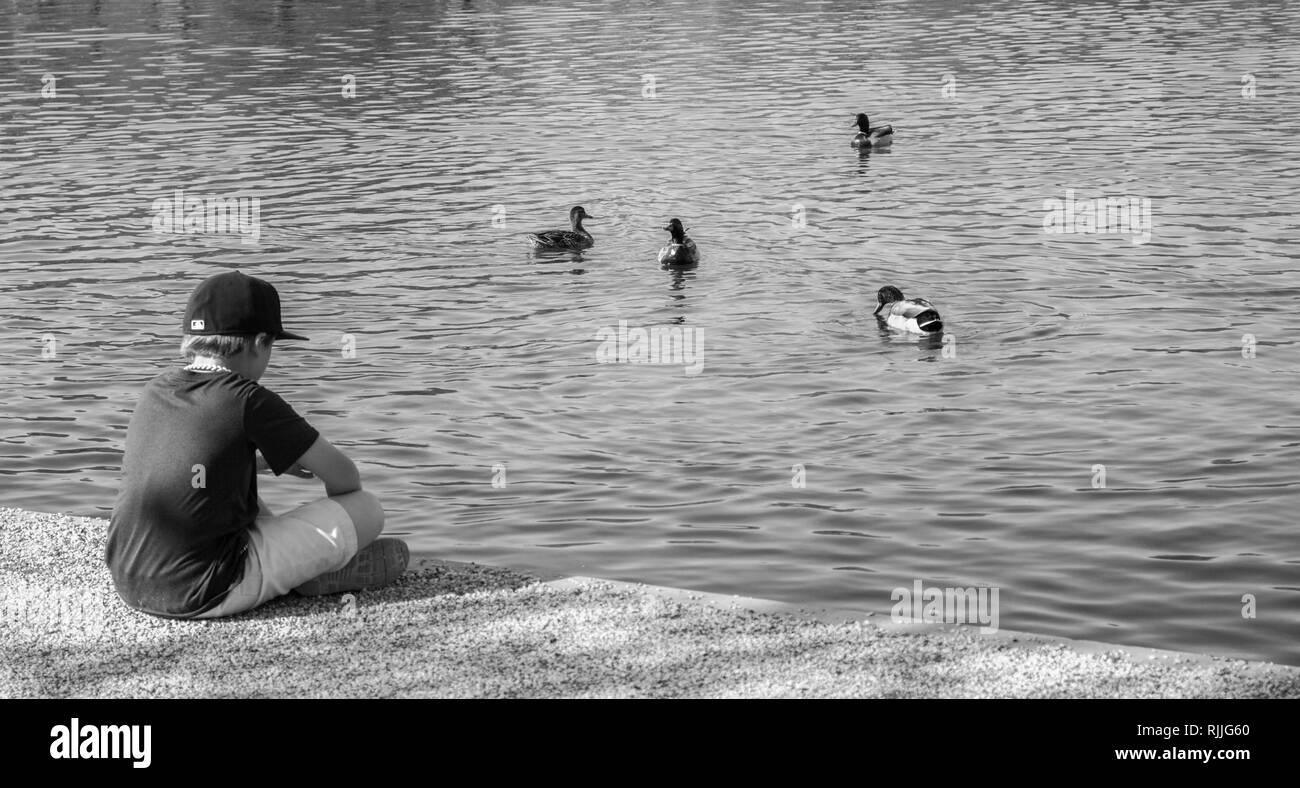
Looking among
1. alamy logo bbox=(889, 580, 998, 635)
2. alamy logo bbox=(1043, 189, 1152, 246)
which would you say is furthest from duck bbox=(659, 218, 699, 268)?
alamy logo bbox=(889, 580, 998, 635)

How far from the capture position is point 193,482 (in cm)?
837

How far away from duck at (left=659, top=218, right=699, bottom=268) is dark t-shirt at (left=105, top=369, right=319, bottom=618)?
12471mm

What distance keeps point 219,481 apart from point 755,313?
35.8 ft

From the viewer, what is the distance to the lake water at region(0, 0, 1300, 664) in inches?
481

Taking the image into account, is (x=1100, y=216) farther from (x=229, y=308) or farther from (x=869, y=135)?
(x=229, y=308)

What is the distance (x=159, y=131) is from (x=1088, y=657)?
28850 mm

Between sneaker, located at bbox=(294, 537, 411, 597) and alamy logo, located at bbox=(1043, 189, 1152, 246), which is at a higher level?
alamy logo, located at bbox=(1043, 189, 1152, 246)

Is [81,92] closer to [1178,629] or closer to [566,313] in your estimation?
[566,313]

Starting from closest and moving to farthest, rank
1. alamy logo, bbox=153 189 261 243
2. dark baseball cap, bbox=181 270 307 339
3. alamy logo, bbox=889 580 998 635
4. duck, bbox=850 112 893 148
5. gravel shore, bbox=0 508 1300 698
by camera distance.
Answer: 1. gravel shore, bbox=0 508 1300 698
2. dark baseball cap, bbox=181 270 307 339
3. alamy logo, bbox=889 580 998 635
4. alamy logo, bbox=153 189 261 243
5. duck, bbox=850 112 893 148

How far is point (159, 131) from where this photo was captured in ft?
110
